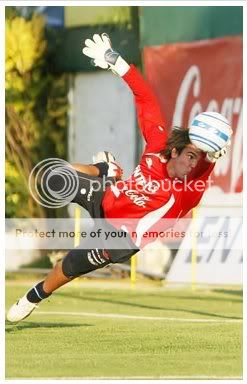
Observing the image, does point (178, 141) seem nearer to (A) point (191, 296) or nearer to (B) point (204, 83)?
(A) point (191, 296)

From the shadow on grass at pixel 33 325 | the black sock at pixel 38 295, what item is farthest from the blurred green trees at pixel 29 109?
the black sock at pixel 38 295

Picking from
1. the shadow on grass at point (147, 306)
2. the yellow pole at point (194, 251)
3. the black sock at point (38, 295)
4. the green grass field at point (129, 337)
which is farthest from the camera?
the yellow pole at point (194, 251)

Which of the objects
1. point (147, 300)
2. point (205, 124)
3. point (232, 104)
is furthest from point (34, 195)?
point (205, 124)

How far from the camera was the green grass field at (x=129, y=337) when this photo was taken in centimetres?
941

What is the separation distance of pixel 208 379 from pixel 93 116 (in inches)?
556

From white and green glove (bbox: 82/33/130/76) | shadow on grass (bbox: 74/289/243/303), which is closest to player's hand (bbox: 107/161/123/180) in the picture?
white and green glove (bbox: 82/33/130/76)

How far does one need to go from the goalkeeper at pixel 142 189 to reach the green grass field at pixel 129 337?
82cm

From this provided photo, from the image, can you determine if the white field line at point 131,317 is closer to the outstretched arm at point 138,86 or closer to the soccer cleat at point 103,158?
the soccer cleat at point 103,158

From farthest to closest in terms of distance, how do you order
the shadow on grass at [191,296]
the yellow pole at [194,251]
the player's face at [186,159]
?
1. the yellow pole at [194,251]
2. the shadow on grass at [191,296]
3. the player's face at [186,159]

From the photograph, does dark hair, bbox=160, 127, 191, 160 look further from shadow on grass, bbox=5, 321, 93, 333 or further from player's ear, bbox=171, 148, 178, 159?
shadow on grass, bbox=5, 321, 93, 333

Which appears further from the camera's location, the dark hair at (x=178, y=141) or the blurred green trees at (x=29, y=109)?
the blurred green trees at (x=29, y=109)

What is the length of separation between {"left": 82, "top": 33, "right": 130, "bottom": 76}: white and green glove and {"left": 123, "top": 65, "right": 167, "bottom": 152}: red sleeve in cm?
7

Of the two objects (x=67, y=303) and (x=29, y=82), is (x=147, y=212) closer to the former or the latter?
(x=67, y=303)

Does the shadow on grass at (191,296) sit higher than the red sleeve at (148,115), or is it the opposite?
the red sleeve at (148,115)
